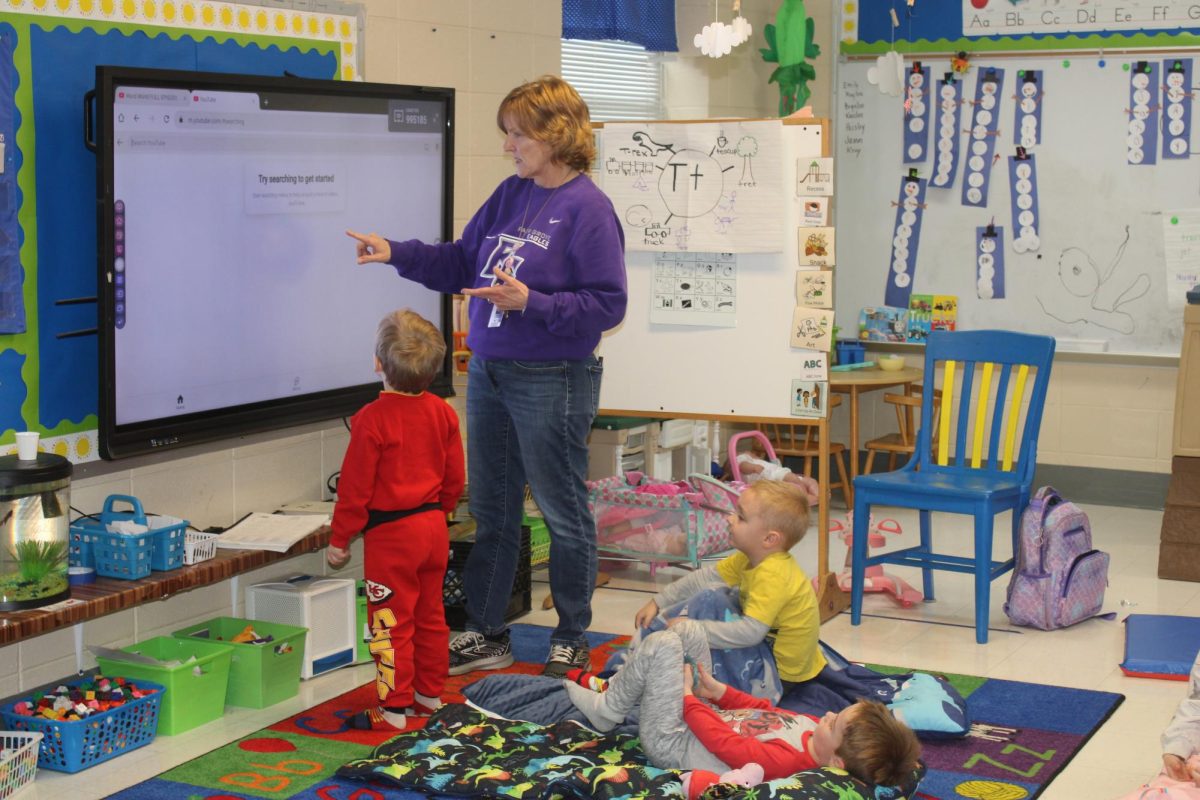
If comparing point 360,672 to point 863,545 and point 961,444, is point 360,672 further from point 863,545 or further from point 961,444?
point 961,444

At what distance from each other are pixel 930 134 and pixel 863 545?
103 inches

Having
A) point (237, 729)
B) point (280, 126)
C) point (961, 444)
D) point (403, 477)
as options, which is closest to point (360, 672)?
point (237, 729)

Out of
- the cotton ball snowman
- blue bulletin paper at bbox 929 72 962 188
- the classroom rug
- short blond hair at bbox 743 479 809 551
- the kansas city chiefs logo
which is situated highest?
the cotton ball snowman

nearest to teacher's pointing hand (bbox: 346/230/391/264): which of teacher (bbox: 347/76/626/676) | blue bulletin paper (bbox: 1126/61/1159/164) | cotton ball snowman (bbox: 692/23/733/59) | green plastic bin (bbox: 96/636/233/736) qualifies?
teacher (bbox: 347/76/626/676)

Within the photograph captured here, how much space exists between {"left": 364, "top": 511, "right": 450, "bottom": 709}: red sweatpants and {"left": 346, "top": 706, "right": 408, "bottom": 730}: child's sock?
0.07 ft

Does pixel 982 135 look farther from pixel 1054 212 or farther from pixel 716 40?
pixel 716 40

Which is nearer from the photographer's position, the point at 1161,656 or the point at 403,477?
the point at 403,477

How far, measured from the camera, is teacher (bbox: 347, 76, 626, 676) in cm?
371

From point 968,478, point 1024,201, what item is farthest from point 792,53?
point 968,478

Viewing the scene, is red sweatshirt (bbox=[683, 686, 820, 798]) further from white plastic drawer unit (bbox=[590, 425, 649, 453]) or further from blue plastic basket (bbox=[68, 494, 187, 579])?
white plastic drawer unit (bbox=[590, 425, 649, 453])

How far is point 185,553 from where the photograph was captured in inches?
142

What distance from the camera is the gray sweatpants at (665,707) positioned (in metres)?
3.10

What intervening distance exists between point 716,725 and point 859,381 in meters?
3.07

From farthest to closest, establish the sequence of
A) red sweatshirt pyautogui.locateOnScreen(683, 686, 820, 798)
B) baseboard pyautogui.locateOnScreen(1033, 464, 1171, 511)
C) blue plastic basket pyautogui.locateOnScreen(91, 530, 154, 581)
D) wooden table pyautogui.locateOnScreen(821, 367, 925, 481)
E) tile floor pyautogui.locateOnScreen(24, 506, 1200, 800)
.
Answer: baseboard pyautogui.locateOnScreen(1033, 464, 1171, 511) < wooden table pyautogui.locateOnScreen(821, 367, 925, 481) < blue plastic basket pyautogui.locateOnScreen(91, 530, 154, 581) < tile floor pyautogui.locateOnScreen(24, 506, 1200, 800) < red sweatshirt pyautogui.locateOnScreen(683, 686, 820, 798)
